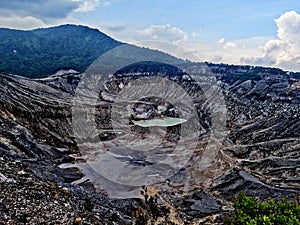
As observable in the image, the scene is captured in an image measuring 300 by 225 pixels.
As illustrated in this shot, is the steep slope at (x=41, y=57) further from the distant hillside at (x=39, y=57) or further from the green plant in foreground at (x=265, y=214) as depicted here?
the green plant in foreground at (x=265, y=214)

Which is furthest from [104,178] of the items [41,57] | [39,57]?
[39,57]

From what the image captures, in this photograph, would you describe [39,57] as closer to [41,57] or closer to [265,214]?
[41,57]

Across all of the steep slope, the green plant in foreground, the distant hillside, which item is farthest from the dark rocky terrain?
the distant hillside

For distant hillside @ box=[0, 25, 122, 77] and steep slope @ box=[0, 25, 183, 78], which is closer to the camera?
steep slope @ box=[0, 25, 183, 78]

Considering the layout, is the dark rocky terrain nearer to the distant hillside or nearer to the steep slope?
the steep slope

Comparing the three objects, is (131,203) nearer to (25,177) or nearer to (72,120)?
(25,177)
